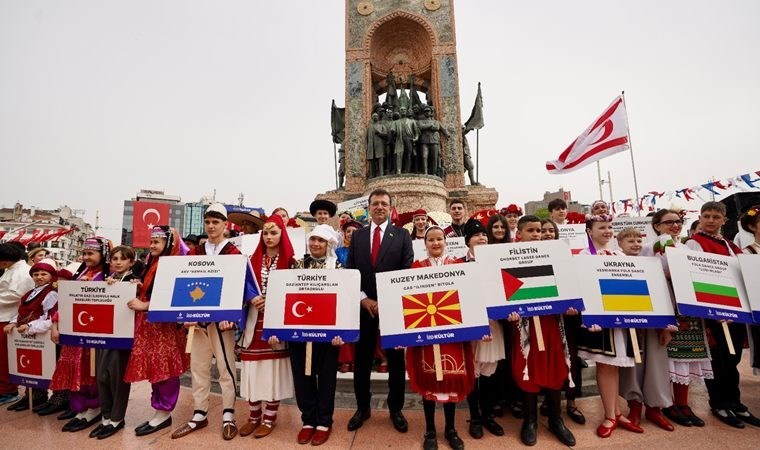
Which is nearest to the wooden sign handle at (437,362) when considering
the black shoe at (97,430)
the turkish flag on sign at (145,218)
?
the black shoe at (97,430)

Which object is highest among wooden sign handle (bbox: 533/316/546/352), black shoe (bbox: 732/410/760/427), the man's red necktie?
the man's red necktie

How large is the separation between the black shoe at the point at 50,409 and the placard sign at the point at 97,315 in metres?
0.97

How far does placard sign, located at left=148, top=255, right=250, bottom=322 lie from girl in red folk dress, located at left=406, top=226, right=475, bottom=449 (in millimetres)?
1470

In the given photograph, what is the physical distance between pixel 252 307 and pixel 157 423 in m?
1.32

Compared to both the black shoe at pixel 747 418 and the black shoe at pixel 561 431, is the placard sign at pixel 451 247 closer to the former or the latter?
the black shoe at pixel 561 431

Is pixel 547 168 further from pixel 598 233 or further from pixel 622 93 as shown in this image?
pixel 598 233

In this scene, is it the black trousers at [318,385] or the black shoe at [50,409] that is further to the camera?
the black shoe at [50,409]

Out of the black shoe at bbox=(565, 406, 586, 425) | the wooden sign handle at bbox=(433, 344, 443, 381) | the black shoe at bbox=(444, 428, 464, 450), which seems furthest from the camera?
the black shoe at bbox=(565, 406, 586, 425)

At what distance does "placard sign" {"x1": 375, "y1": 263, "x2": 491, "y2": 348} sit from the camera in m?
2.66

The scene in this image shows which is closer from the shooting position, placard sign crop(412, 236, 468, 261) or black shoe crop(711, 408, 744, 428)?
black shoe crop(711, 408, 744, 428)

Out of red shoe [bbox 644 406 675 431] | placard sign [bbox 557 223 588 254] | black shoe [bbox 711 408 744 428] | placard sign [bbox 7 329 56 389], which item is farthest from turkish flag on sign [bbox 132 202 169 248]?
black shoe [bbox 711 408 744 428]

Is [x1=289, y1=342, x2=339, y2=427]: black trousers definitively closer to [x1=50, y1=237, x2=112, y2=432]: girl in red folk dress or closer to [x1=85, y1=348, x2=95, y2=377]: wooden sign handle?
[x1=85, y1=348, x2=95, y2=377]: wooden sign handle

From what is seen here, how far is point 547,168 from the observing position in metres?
9.05

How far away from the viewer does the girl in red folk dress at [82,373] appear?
3365 millimetres
